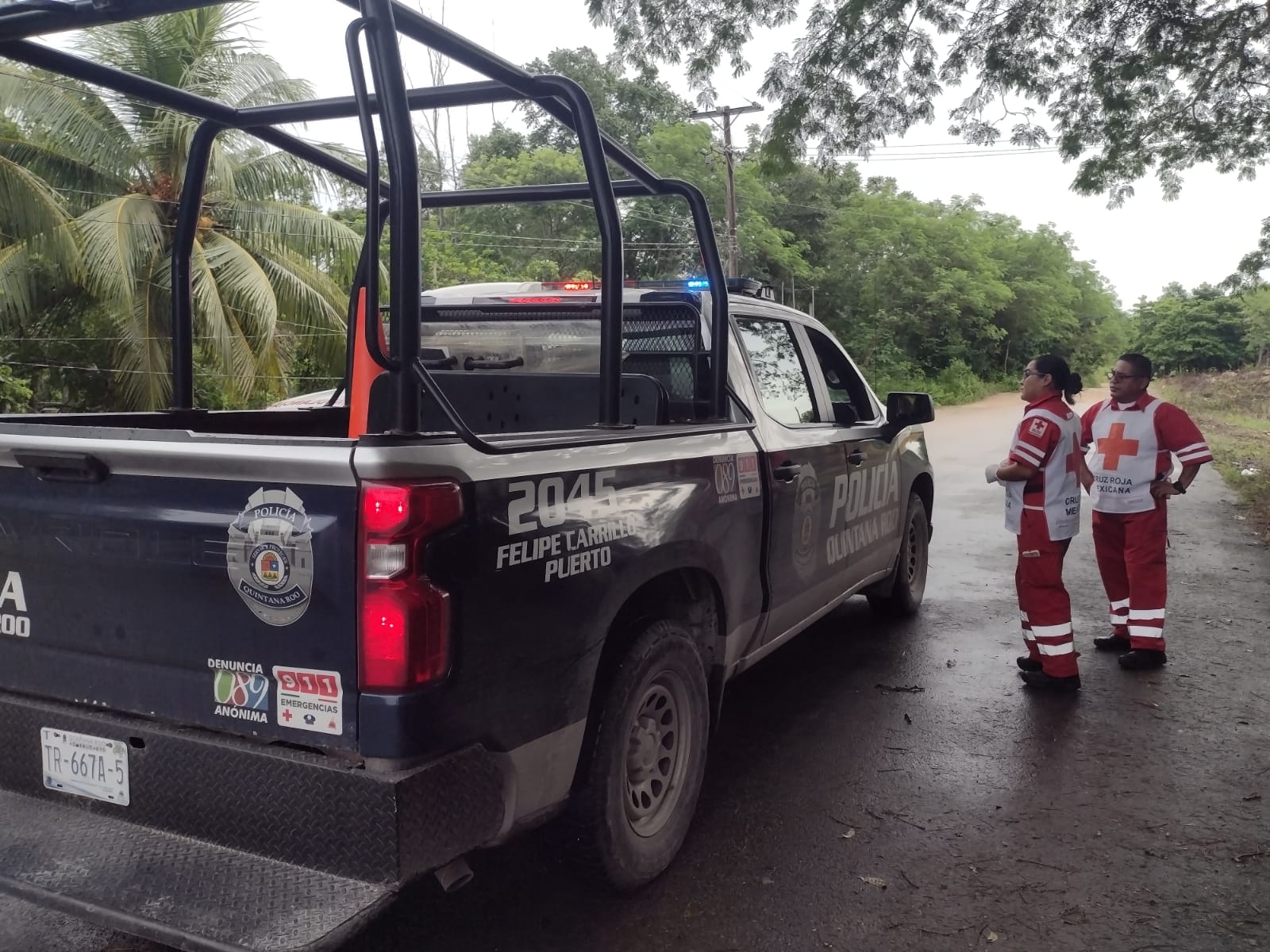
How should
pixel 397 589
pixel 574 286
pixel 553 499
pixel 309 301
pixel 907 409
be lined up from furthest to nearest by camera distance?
pixel 309 301
pixel 907 409
pixel 574 286
pixel 553 499
pixel 397 589

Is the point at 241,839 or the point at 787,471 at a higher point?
the point at 787,471

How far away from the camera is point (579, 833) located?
9.50ft

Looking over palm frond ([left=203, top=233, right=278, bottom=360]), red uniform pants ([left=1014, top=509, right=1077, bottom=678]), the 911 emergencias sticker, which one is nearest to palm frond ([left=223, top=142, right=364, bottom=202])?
palm frond ([left=203, top=233, right=278, bottom=360])

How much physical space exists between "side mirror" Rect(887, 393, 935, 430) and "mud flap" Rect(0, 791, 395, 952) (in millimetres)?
3830

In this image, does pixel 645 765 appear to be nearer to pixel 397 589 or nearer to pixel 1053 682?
pixel 397 589

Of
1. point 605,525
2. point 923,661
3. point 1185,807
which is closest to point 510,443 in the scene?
point 605,525

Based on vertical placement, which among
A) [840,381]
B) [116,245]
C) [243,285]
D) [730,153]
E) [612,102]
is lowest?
[840,381]

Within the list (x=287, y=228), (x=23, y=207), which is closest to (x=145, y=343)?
(x=23, y=207)

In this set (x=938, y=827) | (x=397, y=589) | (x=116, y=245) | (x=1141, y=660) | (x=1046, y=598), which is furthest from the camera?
(x=116, y=245)

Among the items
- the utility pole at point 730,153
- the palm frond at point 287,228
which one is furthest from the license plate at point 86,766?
the utility pole at point 730,153

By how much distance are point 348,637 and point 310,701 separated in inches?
7.2

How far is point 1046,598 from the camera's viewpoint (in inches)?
200

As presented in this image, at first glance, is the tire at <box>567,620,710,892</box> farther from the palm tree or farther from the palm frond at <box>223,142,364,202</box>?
the palm frond at <box>223,142,364,202</box>

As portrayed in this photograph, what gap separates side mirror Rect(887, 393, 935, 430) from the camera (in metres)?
5.33
